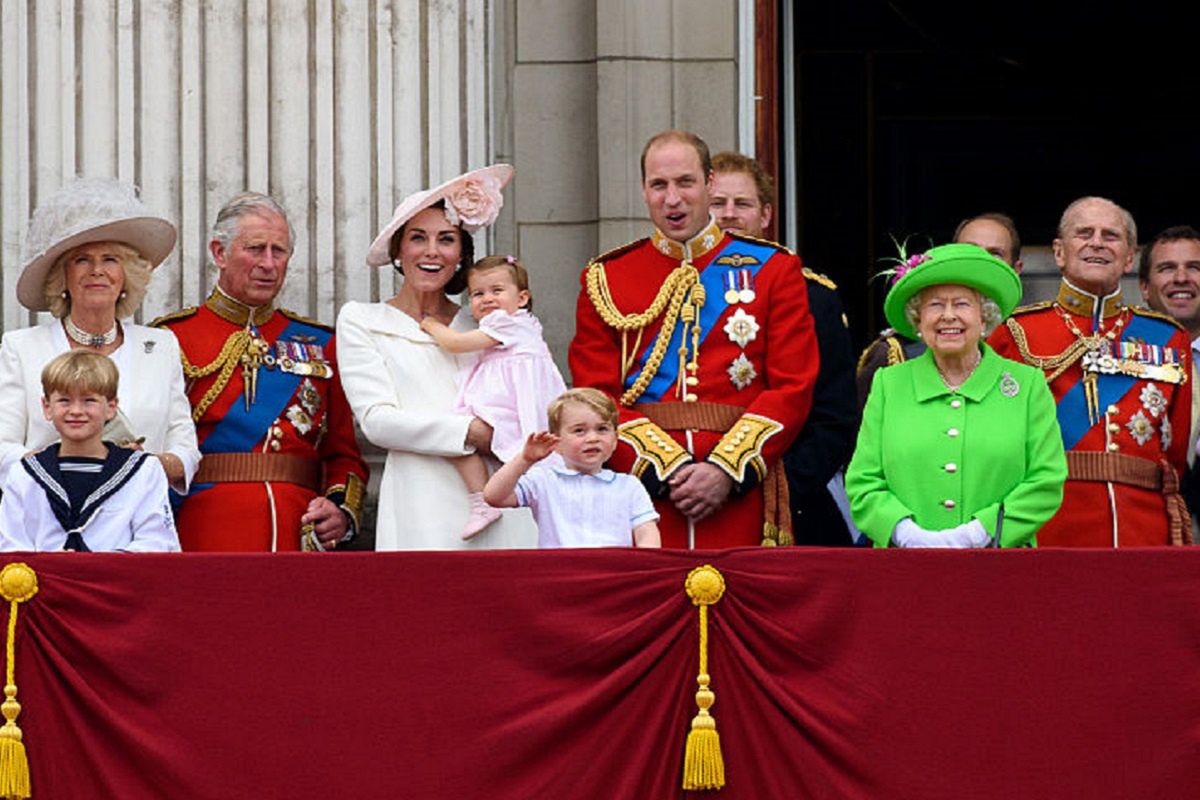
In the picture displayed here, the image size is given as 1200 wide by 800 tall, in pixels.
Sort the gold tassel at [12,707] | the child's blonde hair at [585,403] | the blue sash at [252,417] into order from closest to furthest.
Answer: the gold tassel at [12,707] < the child's blonde hair at [585,403] < the blue sash at [252,417]

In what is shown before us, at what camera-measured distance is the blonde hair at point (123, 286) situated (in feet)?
29.1

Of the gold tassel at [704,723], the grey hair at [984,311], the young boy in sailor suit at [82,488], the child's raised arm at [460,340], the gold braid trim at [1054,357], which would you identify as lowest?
the gold tassel at [704,723]

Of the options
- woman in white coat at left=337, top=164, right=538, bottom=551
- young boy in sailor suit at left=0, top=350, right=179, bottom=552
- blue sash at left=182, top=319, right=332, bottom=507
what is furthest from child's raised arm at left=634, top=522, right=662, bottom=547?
blue sash at left=182, top=319, right=332, bottom=507

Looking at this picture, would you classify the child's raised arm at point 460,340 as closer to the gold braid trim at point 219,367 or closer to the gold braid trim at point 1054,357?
the gold braid trim at point 219,367

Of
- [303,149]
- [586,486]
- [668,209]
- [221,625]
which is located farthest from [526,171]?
[221,625]

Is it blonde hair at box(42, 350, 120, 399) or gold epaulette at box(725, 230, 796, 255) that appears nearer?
blonde hair at box(42, 350, 120, 399)

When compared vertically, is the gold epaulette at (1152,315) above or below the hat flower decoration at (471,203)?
below

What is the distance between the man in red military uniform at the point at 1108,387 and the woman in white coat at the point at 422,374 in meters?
1.55

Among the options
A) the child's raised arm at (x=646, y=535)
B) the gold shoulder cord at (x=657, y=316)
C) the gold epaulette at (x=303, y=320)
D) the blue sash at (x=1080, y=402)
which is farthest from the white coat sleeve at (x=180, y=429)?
the blue sash at (x=1080, y=402)

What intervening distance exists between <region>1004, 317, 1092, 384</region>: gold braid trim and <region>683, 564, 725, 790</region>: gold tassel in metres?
1.79

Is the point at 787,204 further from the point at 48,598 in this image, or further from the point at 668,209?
the point at 48,598

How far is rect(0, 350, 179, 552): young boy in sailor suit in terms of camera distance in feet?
26.7

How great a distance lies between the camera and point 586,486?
325 inches

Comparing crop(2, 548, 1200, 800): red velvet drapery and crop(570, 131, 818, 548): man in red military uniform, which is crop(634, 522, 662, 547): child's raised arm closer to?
crop(570, 131, 818, 548): man in red military uniform
